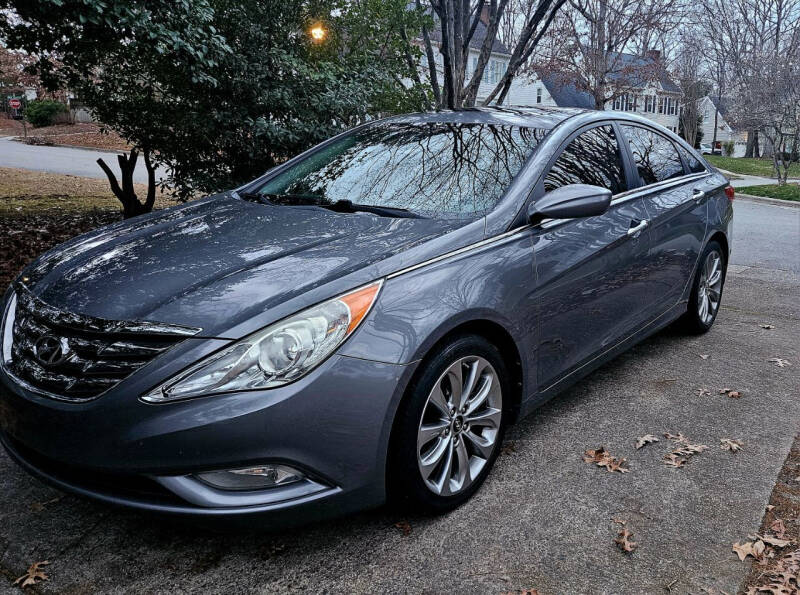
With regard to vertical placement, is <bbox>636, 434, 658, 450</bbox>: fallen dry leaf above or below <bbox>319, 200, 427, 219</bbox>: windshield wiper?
below

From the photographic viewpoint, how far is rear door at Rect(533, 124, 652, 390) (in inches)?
124

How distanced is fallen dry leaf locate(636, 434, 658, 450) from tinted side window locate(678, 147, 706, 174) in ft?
7.11

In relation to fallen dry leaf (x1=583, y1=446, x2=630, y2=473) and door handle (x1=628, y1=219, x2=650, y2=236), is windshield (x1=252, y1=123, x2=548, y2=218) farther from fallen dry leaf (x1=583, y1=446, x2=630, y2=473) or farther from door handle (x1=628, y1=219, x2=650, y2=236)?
fallen dry leaf (x1=583, y1=446, x2=630, y2=473)

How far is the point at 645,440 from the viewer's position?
3.42 m

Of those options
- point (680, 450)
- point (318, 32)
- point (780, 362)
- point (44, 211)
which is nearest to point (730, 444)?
point (680, 450)

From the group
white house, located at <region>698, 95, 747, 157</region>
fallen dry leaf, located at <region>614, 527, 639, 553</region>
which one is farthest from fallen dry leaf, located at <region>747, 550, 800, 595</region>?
white house, located at <region>698, 95, 747, 157</region>

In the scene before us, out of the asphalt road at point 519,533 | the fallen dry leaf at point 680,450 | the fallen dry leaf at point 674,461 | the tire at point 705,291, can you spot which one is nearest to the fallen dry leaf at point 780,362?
the tire at point 705,291

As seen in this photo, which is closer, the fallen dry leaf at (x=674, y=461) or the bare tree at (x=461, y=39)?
the fallen dry leaf at (x=674, y=461)

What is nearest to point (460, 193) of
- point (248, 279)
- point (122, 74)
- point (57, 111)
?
point (248, 279)

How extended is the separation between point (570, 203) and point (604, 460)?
1.18 metres

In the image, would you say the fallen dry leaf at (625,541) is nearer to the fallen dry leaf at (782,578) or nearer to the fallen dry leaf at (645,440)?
the fallen dry leaf at (782,578)

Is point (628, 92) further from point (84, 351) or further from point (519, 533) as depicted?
point (84, 351)

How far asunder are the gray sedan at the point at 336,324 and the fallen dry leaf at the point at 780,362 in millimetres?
1363

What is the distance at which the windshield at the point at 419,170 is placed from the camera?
3172 mm
